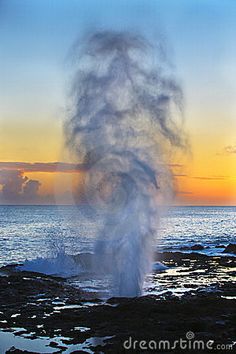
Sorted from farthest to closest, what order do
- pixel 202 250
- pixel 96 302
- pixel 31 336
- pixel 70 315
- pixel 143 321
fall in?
1. pixel 202 250
2. pixel 96 302
3. pixel 70 315
4. pixel 143 321
5. pixel 31 336

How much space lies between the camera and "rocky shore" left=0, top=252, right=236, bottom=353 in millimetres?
14539

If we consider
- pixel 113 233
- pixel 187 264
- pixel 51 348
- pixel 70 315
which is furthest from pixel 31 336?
pixel 187 264

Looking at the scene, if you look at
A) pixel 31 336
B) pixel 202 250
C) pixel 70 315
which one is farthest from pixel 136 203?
pixel 202 250

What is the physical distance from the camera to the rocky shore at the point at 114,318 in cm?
1454

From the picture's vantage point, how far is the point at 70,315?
18.0m

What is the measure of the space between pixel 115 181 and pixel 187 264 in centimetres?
1585

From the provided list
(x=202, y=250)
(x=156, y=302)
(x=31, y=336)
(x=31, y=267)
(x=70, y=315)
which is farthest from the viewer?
(x=202, y=250)

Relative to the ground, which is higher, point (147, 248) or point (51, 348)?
point (147, 248)

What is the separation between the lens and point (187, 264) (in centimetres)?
3753

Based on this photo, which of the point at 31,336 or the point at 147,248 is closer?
the point at 31,336

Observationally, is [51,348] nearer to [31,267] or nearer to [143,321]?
[143,321]

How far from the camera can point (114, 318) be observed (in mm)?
17344

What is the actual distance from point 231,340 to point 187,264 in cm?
2321

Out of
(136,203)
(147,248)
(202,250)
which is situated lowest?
(202,250)
